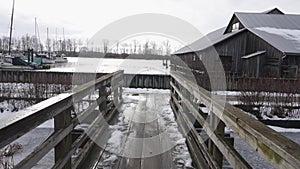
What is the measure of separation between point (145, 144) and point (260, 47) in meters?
16.3

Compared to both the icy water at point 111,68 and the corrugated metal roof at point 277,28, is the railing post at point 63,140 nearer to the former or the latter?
the icy water at point 111,68

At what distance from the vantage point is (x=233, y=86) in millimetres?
11680

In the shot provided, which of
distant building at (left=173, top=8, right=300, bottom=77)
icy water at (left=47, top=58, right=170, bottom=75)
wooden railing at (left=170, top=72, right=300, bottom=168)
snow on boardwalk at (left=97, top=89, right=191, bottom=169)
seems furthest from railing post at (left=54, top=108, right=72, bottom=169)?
distant building at (left=173, top=8, right=300, bottom=77)

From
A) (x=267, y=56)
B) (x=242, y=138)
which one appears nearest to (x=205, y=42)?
(x=267, y=56)

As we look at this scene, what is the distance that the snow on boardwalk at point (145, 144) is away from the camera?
2.96 meters

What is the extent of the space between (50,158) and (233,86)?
30.8 feet

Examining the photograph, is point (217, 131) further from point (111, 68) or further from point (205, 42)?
point (111, 68)

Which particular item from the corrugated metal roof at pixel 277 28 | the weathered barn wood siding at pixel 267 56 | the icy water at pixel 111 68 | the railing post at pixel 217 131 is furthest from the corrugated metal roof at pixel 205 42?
the railing post at pixel 217 131

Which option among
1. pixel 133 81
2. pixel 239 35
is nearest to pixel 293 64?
pixel 239 35

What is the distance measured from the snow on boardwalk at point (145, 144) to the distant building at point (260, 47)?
11.7 meters

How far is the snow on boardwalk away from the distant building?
11.7 meters

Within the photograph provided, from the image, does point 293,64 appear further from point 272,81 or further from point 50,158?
point 50,158

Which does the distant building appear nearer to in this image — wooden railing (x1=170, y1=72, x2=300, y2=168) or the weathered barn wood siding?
the weathered barn wood siding

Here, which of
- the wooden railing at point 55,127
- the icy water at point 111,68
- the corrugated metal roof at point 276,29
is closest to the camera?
the wooden railing at point 55,127
